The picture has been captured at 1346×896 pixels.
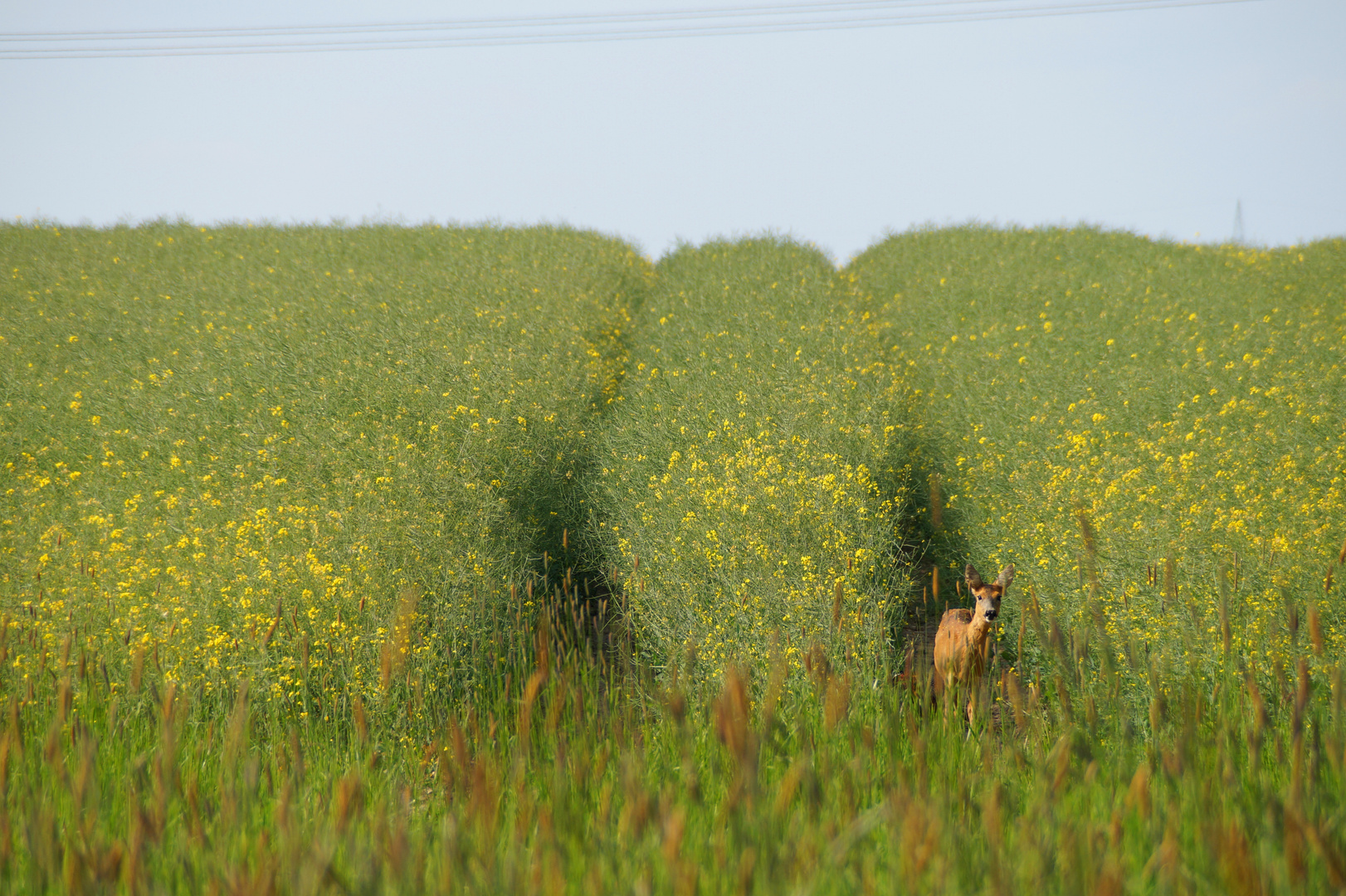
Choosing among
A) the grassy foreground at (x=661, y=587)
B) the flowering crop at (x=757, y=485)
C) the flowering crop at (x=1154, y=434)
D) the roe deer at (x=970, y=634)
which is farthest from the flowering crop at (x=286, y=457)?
the flowering crop at (x=1154, y=434)

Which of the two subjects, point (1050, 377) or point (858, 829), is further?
point (1050, 377)

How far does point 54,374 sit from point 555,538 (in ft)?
26.2

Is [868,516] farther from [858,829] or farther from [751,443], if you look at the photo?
[858,829]

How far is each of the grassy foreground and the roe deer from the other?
1.01 feet

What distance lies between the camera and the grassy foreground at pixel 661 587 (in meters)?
1.71

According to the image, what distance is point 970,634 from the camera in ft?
14.0

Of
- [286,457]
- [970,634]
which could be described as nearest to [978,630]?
[970,634]

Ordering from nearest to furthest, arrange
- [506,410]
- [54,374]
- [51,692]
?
[51,692] → [506,410] → [54,374]

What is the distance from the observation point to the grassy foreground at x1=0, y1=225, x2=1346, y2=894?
171 centimetres

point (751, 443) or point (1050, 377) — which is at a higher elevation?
point (1050, 377)

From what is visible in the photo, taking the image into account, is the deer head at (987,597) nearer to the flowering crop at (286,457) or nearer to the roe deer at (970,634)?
the roe deer at (970,634)

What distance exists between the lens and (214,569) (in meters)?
5.01

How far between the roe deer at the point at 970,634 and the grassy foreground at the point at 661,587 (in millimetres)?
309

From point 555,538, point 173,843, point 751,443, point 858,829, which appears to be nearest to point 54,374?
point 555,538
